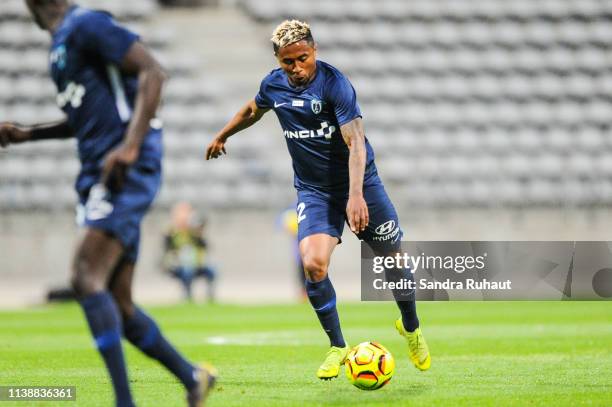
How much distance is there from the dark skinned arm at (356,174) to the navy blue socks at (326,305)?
0.63 metres

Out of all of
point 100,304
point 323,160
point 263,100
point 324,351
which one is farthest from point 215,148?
point 324,351

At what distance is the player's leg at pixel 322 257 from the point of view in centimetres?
759

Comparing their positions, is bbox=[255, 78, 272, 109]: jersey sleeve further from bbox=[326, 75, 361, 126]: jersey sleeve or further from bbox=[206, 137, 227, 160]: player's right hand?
bbox=[326, 75, 361, 126]: jersey sleeve

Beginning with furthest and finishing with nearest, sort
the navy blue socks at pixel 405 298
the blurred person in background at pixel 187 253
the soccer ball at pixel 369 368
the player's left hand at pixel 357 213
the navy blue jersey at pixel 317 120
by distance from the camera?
1. the blurred person in background at pixel 187 253
2. the navy blue socks at pixel 405 298
3. the navy blue jersey at pixel 317 120
4. the soccer ball at pixel 369 368
5. the player's left hand at pixel 357 213

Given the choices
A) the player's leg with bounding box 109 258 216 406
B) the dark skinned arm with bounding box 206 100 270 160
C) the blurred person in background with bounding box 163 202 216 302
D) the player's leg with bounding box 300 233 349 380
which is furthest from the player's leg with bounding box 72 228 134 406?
the blurred person in background with bounding box 163 202 216 302

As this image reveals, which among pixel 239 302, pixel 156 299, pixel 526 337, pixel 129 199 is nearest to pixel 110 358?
pixel 129 199

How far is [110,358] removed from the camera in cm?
528

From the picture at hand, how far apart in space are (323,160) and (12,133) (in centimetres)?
230

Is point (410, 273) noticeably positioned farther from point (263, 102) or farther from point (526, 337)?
point (526, 337)

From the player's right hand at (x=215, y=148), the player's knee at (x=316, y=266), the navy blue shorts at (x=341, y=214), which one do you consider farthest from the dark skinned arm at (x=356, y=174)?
the player's right hand at (x=215, y=148)

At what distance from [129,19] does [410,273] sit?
66.8 feet

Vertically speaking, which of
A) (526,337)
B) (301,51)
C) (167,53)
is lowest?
(167,53)

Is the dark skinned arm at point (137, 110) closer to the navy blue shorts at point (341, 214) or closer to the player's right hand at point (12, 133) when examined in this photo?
the player's right hand at point (12, 133)

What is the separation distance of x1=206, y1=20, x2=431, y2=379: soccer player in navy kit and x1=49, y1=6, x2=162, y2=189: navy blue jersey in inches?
80.1
